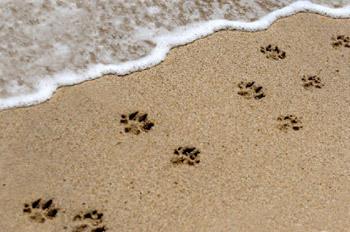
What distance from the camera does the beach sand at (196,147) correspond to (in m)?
3.90

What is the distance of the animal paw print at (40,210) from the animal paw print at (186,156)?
0.94 metres

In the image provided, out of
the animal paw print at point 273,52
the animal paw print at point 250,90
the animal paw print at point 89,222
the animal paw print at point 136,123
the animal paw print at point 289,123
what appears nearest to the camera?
the animal paw print at point 89,222

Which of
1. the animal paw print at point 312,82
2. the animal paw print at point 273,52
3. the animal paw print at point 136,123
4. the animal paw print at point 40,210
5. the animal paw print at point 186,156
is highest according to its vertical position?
the animal paw print at point 273,52

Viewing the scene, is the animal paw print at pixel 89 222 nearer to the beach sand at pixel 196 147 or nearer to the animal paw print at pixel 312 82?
the beach sand at pixel 196 147

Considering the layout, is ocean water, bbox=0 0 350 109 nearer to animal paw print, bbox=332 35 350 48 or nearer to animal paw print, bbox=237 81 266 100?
animal paw print, bbox=332 35 350 48

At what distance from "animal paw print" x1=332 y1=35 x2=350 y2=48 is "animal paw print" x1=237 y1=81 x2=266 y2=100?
3.37ft

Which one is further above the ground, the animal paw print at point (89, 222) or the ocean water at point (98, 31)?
the ocean water at point (98, 31)

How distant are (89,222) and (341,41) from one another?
3.05 metres

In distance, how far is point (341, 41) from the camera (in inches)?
215

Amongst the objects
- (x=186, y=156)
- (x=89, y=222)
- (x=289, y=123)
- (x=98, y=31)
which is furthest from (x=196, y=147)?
(x=98, y=31)

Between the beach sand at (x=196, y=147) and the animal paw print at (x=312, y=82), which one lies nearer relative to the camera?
the beach sand at (x=196, y=147)

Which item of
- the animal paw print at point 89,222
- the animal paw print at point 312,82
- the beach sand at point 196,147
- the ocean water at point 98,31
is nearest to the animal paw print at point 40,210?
the beach sand at point 196,147

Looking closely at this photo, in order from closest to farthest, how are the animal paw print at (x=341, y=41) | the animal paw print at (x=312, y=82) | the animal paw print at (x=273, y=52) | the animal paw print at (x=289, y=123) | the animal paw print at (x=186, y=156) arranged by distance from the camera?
the animal paw print at (x=186, y=156) → the animal paw print at (x=289, y=123) → the animal paw print at (x=312, y=82) → the animal paw print at (x=273, y=52) → the animal paw print at (x=341, y=41)

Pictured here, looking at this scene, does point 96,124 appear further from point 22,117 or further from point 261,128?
point 261,128
